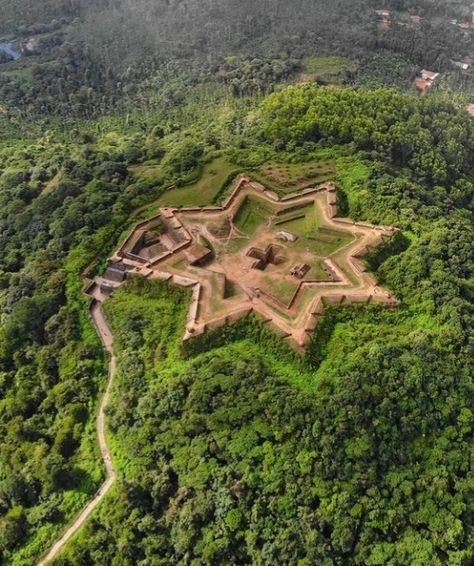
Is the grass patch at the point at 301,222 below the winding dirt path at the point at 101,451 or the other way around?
the other way around

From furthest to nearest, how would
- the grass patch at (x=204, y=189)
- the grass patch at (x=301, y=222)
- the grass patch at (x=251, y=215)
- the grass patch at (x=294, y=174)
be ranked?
the grass patch at (x=294, y=174) < the grass patch at (x=204, y=189) < the grass patch at (x=251, y=215) < the grass patch at (x=301, y=222)

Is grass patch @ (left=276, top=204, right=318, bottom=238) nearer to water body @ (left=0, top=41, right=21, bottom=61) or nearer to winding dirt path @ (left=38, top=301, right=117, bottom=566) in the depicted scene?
winding dirt path @ (left=38, top=301, right=117, bottom=566)

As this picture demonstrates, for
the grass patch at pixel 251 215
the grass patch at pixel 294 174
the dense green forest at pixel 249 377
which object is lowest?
the dense green forest at pixel 249 377

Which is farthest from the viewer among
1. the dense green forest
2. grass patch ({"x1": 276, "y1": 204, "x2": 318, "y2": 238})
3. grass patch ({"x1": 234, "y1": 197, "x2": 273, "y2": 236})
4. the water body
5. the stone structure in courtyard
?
the water body

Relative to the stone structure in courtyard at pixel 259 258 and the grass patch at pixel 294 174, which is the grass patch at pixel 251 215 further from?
the grass patch at pixel 294 174

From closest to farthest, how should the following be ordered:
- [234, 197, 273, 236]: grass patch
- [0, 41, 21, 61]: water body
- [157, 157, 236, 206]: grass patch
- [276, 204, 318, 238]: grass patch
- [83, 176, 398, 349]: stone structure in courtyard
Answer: [83, 176, 398, 349]: stone structure in courtyard
[276, 204, 318, 238]: grass patch
[234, 197, 273, 236]: grass patch
[157, 157, 236, 206]: grass patch
[0, 41, 21, 61]: water body

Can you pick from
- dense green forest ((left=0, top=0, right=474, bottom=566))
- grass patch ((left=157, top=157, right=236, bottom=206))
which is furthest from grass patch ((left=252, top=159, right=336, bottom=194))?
grass patch ((left=157, top=157, right=236, bottom=206))

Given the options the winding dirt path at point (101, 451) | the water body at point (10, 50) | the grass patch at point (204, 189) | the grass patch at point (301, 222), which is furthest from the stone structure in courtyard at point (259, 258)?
the water body at point (10, 50)

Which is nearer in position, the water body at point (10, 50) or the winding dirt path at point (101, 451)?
the winding dirt path at point (101, 451)
